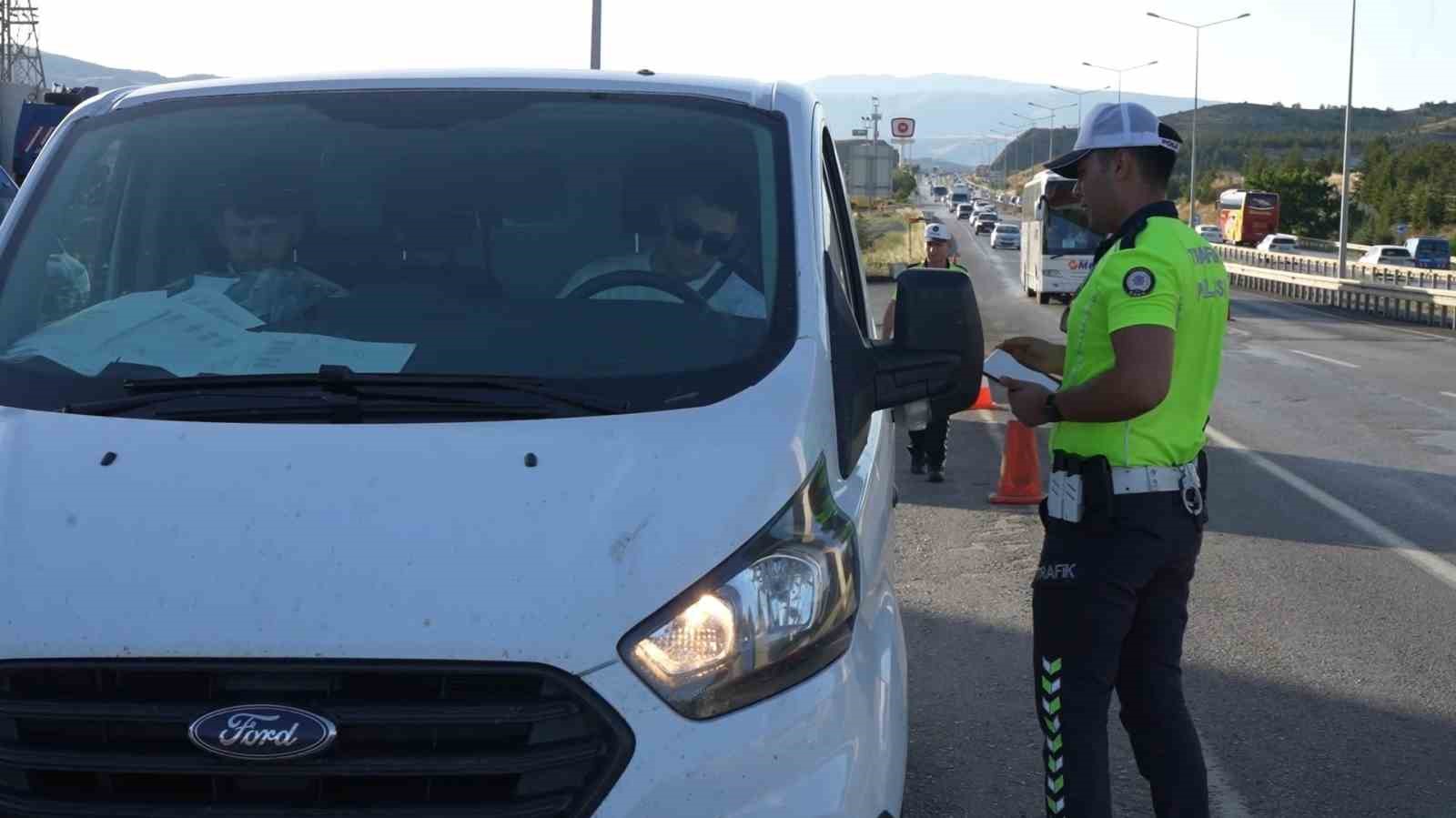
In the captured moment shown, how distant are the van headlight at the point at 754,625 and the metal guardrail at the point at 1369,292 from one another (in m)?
31.4

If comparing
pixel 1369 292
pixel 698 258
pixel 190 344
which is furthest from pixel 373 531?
pixel 1369 292

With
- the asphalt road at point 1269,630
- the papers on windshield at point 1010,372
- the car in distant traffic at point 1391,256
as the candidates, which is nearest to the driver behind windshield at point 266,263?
the papers on windshield at point 1010,372

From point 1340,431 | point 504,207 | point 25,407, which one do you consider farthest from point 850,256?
point 1340,431

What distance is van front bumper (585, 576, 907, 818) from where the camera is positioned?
99.3 inches

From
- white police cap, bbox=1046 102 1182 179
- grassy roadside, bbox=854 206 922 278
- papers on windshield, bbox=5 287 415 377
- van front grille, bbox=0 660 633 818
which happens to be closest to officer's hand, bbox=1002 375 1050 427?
white police cap, bbox=1046 102 1182 179

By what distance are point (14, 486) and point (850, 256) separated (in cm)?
264

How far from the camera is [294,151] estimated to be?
3820 millimetres

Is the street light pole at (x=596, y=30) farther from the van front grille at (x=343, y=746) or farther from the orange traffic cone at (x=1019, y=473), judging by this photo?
the van front grille at (x=343, y=746)

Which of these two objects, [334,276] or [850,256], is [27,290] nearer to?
[334,276]

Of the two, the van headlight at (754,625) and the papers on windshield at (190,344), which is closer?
the van headlight at (754,625)

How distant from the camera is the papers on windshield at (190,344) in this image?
326 centimetres

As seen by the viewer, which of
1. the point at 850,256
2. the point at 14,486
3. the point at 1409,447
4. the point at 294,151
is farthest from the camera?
Answer: the point at 1409,447

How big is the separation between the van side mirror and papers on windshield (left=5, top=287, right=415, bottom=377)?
40.4 inches

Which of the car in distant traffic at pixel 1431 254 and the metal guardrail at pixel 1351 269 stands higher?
the car in distant traffic at pixel 1431 254
